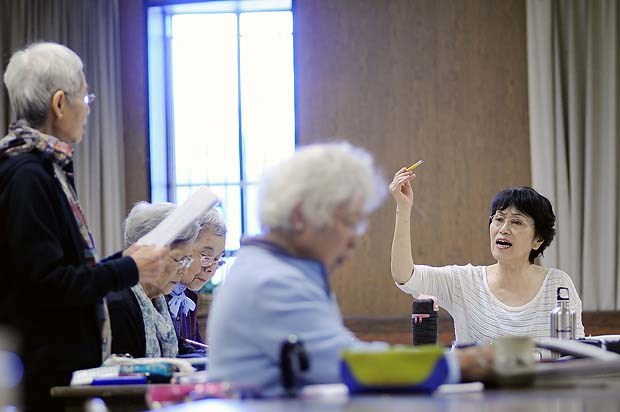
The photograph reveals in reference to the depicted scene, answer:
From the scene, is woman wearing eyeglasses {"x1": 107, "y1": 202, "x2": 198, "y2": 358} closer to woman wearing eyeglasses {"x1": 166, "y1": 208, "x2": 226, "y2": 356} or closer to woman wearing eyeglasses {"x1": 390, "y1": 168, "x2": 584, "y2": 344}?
woman wearing eyeglasses {"x1": 166, "y1": 208, "x2": 226, "y2": 356}

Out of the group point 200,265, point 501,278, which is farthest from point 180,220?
point 501,278

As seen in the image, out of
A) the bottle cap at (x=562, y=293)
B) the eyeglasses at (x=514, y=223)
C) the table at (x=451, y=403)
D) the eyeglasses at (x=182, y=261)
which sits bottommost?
the bottle cap at (x=562, y=293)

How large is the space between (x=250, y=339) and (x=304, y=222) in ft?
0.83

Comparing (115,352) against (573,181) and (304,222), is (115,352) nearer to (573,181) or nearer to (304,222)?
(304,222)

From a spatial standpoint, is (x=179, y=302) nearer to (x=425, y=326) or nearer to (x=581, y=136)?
(x=425, y=326)

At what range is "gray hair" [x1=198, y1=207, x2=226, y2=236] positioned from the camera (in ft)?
13.2

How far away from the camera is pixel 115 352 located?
10.7 ft

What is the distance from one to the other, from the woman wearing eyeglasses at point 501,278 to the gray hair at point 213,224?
678 mm

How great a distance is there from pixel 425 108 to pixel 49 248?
15.1 ft

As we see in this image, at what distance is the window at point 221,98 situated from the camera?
23.4ft

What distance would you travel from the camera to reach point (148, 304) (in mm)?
3357

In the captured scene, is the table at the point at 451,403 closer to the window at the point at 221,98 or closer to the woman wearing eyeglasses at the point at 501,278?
the woman wearing eyeglasses at the point at 501,278

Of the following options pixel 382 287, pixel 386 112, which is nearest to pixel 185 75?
pixel 386 112

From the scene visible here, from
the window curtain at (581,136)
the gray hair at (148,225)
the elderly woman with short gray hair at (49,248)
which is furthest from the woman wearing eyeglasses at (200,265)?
the window curtain at (581,136)
